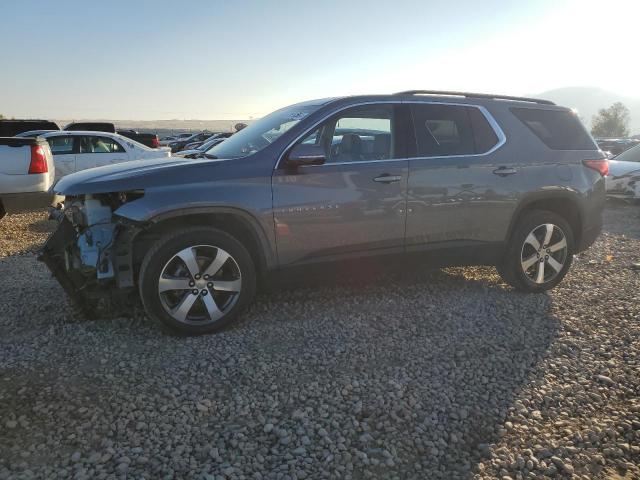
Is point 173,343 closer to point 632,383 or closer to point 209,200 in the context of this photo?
point 209,200

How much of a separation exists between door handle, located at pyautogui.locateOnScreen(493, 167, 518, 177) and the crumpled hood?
254cm

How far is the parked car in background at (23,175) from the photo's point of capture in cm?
613

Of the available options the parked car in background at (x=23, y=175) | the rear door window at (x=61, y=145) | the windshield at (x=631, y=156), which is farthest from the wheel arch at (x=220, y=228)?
the windshield at (x=631, y=156)

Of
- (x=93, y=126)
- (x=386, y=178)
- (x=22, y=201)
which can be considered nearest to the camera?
(x=386, y=178)

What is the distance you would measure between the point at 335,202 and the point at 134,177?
5.02 ft

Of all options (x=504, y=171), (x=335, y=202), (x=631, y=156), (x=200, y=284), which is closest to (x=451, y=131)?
(x=504, y=171)

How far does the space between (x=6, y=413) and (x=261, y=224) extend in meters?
1.99

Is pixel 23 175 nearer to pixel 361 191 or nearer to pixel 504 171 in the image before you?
pixel 361 191

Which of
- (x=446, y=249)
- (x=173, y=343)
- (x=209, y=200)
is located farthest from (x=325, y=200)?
(x=173, y=343)

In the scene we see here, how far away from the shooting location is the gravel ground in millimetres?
2416

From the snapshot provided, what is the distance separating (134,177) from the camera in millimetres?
3525

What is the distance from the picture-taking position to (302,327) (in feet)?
13.0

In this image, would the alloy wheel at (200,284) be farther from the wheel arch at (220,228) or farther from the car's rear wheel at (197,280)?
the wheel arch at (220,228)

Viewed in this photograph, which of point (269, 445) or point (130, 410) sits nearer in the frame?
point (269, 445)
